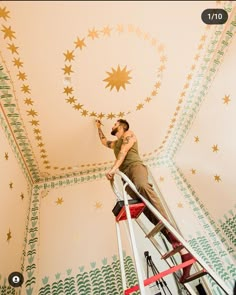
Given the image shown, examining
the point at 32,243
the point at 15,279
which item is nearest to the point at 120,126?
the point at 32,243

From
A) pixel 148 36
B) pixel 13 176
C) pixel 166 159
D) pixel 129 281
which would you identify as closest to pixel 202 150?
pixel 166 159

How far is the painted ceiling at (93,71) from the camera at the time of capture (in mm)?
2217

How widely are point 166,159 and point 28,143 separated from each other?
194cm

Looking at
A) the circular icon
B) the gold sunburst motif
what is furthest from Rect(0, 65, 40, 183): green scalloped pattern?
the circular icon

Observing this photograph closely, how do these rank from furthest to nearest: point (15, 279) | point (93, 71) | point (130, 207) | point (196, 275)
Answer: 1. point (93, 71)
2. point (15, 279)
3. point (130, 207)
4. point (196, 275)

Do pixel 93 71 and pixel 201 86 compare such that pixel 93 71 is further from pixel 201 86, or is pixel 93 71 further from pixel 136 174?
pixel 201 86

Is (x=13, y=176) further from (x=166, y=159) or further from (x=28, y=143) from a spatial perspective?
(x=166, y=159)

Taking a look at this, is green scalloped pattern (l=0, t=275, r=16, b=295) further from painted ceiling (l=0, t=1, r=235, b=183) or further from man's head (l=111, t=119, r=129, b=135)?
man's head (l=111, t=119, r=129, b=135)

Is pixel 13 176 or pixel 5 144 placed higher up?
pixel 5 144

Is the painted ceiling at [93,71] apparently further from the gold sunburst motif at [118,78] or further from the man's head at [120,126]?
the man's head at [120,126]

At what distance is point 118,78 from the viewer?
2697 millimetres

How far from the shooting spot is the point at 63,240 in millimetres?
2727

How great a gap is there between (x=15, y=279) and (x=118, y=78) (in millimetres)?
2113

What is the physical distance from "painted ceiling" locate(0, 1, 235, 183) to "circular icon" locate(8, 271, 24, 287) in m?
1.28
